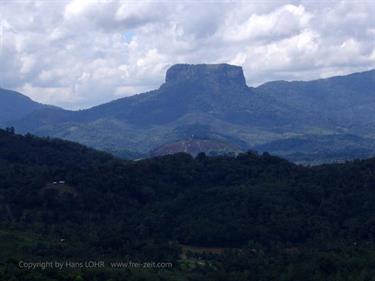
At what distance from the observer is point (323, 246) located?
69438 mm

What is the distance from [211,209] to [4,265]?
42.5 meters

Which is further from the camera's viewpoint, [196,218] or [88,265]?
[196,218]

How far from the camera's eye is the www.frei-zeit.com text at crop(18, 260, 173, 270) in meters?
46.9

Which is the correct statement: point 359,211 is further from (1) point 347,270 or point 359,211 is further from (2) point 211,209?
(1) point 347,270

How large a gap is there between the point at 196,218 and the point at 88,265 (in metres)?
33.1

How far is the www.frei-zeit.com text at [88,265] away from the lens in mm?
46906

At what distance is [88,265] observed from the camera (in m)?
52.0

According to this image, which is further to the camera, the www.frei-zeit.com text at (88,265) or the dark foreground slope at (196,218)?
the dark foreground slope at (196,218)

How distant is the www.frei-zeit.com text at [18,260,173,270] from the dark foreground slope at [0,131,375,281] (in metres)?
0.56

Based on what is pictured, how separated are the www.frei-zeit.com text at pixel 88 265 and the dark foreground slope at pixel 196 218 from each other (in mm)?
564

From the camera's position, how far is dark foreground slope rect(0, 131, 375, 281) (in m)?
58.6

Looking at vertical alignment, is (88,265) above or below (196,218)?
above

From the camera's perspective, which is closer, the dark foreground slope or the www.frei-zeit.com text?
the www.frei-zeit.com text

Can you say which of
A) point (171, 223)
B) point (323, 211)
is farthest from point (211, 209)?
point (323, 211)
